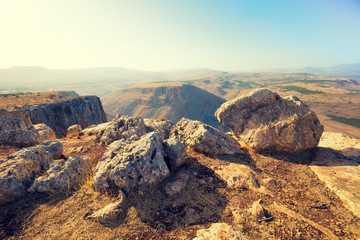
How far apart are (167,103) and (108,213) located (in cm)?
7784

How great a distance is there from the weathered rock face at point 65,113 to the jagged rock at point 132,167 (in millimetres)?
26956

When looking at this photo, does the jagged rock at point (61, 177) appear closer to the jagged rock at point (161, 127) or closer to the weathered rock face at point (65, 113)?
the jagged rock at point (161, 127)

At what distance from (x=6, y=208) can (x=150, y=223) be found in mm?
4268

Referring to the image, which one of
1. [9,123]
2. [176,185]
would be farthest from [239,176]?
[9,123]

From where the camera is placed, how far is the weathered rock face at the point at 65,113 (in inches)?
1017

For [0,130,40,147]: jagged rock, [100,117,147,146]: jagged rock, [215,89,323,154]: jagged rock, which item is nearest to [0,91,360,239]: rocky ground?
[215,89,323,154]: jagged rock

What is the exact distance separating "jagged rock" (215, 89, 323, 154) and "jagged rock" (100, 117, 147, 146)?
20.2 ft

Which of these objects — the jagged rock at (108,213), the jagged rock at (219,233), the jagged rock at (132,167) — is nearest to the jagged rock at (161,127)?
the jagged rock at (132,167)

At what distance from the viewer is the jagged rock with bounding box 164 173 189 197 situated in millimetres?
4969

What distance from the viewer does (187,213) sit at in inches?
170

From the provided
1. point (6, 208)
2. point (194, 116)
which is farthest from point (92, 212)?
point (194, 116)

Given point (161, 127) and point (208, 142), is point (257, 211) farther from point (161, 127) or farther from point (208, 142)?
point (161, 127)

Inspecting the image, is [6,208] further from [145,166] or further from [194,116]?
[194,116]

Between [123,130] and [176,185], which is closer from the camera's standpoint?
[176,185]
